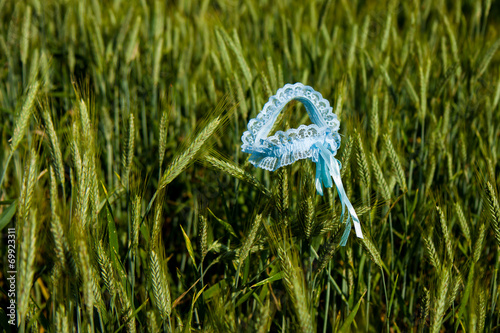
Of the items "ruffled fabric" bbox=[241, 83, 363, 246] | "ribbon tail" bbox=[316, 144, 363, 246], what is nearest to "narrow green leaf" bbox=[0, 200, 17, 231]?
"ruffled fabric" bbox=[241, 83, 363, 246]

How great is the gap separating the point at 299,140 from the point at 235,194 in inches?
14.3

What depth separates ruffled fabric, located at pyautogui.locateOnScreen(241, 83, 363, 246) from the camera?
0.77 metres

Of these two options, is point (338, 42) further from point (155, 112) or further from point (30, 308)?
point (30, 308)

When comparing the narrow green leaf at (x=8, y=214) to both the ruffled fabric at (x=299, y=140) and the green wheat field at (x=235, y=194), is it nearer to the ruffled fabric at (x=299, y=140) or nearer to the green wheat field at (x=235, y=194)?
the green wheat field at (x=235, y=194)

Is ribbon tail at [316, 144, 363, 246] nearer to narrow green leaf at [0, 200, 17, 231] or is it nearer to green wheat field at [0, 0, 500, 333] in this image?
green wheat field at [0, 0, 500, 333]

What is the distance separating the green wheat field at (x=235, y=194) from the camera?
0.80m

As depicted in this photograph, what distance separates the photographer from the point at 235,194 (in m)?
1.09

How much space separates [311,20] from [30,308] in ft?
6.54

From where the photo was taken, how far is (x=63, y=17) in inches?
83.7

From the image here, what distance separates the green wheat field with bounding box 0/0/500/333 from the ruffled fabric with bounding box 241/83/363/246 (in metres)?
0.05

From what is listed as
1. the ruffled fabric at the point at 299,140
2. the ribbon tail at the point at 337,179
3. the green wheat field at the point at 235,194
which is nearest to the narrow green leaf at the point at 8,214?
the green wheat field at the point at 235,194

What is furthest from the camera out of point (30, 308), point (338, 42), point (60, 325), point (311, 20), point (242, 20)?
point (242, 20)

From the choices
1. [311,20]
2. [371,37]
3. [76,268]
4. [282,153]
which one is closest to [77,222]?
[76,268]

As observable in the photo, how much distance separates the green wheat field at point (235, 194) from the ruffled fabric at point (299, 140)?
0.05m
